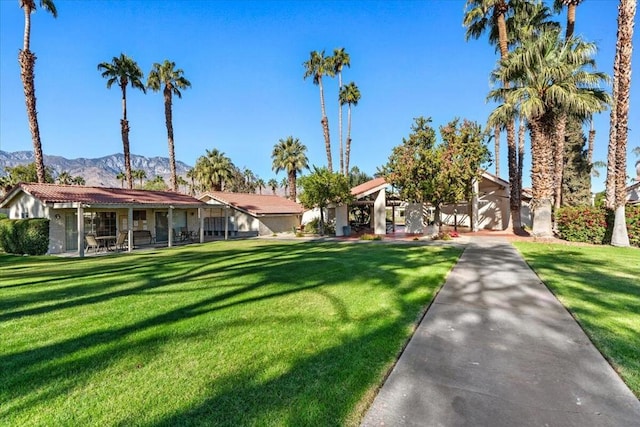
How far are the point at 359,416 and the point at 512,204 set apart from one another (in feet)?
77.3

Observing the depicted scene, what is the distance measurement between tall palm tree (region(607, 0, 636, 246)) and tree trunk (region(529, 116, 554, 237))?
2.54 metres

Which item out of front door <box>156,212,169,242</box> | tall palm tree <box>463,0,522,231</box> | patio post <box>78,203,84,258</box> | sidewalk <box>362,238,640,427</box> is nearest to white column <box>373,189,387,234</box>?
tall palm tree <box>463,0,522,231</box>

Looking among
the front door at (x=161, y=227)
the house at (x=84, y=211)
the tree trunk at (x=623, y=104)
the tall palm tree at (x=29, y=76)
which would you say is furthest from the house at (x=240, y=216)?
the tree trunk at (x=623, y=104)

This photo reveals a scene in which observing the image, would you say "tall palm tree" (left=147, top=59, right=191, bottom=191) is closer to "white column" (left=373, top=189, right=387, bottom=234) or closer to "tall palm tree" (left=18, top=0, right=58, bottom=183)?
"tall palm tree" (left=18, top=0, right=58, bottom=183)

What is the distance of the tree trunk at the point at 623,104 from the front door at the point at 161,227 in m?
24.3

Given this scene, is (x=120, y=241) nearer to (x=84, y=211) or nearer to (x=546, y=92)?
(x=84, y=211)

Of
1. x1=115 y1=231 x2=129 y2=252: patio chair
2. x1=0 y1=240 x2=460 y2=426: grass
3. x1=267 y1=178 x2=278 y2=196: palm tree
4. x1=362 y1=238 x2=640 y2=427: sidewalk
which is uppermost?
x1=267 y1=178 x2=278 y2=196: palm tree

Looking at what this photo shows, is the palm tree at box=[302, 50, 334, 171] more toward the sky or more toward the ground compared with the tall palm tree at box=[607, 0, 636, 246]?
more toward the sky

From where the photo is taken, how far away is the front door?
21.0 m

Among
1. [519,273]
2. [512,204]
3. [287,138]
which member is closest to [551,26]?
[512,204]

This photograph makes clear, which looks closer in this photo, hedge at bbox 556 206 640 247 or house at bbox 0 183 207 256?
hedge at bbox 556 206 640 247

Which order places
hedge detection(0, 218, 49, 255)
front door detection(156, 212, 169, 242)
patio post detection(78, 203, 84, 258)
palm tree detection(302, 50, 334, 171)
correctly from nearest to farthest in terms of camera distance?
patio post detection(78, 203, 84, 258), hedge detection(0, 218, 49, 255), front door detection(156, 212, 169, 242), palm tree detection(302, 50, 334, 171)

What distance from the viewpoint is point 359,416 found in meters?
2.59

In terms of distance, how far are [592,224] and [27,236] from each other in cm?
2637
